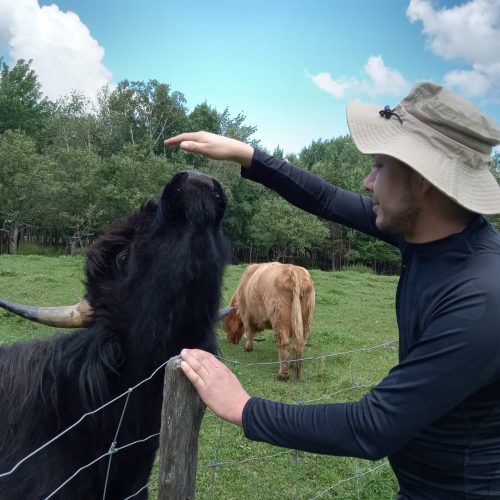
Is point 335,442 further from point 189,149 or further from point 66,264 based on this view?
point 66,264

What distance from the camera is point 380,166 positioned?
1627 millimetres

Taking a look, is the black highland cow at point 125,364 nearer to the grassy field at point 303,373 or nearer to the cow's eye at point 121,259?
the cow's eye at point 121,259

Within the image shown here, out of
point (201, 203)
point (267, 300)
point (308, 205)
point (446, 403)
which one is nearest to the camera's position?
point (446, 403)

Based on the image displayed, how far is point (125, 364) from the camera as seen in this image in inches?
86.3

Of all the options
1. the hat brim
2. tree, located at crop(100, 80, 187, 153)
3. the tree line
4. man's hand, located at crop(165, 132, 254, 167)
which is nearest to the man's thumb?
man's hand, located at crop(165, 132, 254, 167)

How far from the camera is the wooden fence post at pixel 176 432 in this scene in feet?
5.69

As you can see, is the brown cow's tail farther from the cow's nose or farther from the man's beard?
the man's beard

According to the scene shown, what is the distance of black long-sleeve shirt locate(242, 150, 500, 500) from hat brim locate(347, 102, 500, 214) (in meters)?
0.14

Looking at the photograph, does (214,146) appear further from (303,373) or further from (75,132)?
(75,132)

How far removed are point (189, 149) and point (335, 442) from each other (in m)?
1.42

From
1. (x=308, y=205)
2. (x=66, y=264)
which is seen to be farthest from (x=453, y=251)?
(x=66, y=264)

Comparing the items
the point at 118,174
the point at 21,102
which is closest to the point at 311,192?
the point at 118,174

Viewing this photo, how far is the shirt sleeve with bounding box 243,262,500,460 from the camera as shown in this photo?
131cm

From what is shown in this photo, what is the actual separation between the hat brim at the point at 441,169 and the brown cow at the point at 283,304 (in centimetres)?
635
